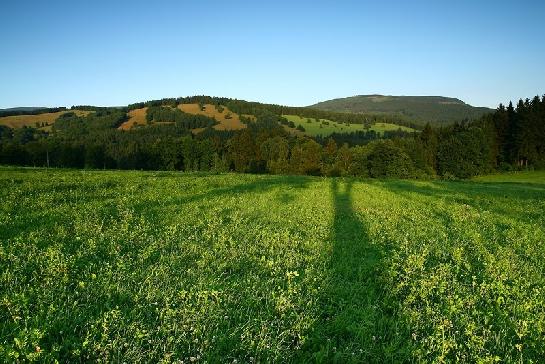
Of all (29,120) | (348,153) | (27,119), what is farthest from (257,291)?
(27,119)

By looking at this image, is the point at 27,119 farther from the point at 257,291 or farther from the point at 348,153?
the point at 257,291

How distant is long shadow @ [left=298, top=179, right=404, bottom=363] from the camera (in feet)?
20.0

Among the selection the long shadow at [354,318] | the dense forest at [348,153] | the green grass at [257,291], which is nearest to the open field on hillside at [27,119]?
the dense forest at [348,153]

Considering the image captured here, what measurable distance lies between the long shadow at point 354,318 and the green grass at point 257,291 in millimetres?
31

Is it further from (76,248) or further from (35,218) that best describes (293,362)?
(35,218)

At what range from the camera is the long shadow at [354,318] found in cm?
608

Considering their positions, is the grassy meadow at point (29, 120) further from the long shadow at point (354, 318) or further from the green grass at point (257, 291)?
the long shadow at point (354, 318)

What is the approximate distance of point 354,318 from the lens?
288 inches

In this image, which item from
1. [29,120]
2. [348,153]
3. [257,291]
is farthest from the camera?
[29,120]

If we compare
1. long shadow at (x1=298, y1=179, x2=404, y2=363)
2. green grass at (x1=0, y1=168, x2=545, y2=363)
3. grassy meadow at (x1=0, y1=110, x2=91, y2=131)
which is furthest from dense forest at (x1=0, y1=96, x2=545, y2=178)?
long shadow at (x1=298, y1=179, x2=404, y2=363)

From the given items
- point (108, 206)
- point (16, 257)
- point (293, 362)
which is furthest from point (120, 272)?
point (108, 206)

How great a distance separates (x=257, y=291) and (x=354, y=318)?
6.15 feet

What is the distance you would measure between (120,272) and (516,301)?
8.18 m

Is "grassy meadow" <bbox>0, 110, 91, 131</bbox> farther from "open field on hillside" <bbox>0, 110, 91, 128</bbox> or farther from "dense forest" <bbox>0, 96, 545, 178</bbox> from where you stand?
"dense forest" <bbox>0, 96, 545, 178</bbox>
